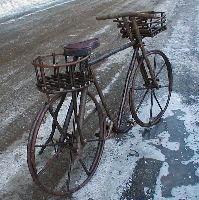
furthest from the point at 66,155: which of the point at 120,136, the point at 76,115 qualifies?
the point at 76,115

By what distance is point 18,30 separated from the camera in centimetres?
886

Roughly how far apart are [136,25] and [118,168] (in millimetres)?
1641

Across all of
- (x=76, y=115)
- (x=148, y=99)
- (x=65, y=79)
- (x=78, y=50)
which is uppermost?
(x=78, y=50)

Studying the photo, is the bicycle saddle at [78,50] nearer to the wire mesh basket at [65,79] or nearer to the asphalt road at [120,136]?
the wire mesh basket at [65,79]

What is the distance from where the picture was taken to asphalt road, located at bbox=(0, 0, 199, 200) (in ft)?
9.63

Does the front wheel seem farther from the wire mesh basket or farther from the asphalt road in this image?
the wire mesh basket

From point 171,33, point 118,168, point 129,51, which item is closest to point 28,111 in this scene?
point 118,168

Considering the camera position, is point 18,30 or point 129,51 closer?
point 129,51

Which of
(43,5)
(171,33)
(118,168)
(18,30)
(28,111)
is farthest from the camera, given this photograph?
(43,5)

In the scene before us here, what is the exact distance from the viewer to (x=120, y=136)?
3.75 m

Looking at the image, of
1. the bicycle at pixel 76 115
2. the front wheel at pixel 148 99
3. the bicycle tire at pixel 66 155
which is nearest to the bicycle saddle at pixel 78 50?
the bicycle at pixel 76 115

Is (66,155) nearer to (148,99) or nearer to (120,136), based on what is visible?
(120,136)

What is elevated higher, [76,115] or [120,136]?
[76,115]

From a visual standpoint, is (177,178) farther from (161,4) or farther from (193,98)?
(161,4)
